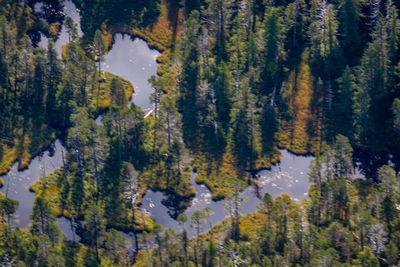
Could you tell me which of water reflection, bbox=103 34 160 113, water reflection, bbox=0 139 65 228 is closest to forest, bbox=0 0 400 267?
water reflection, bbox=0 139 65 228

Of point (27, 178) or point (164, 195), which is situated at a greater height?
point (27, 178)

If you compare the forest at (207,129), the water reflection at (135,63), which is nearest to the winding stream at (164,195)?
the forest at (207,129)

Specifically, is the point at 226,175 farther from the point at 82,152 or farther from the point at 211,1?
the point at 211,1

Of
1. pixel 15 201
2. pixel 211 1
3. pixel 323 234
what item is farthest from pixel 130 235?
pixel 211 1

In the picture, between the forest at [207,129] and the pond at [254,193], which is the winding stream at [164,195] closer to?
the pond at [254,193]

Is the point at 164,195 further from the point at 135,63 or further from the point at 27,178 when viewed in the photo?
the point at 135,63

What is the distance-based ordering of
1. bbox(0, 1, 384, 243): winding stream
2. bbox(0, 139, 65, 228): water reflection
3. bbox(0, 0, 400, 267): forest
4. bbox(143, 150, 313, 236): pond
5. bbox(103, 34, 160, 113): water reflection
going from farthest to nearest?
bbox(103, 34, 160, 113): water reflection
bbox(143, 150, 313, 236): pond
bbox(0, 1, 384, 243): winding stream
bbox(0, 139, 65, 228): water reflection
bbox(0, 0, 400, 267): forest

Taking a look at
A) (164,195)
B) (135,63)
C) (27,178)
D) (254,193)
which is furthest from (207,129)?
(27,178)

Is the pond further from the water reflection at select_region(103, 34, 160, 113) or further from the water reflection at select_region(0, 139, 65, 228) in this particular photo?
the water reflection at select_region(103, 34, 160, 113)
